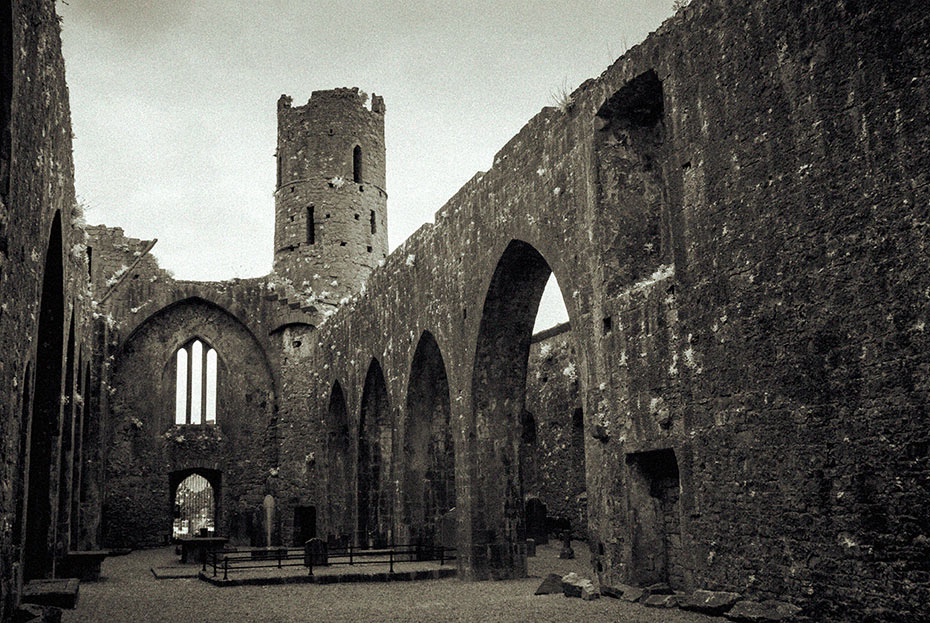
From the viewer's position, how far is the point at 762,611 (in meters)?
7.70

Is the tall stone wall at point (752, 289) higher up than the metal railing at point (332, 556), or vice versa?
the tall stone wall at point (752, 289)

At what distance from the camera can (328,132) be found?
27500 mm

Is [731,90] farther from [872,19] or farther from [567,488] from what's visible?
[567,488]

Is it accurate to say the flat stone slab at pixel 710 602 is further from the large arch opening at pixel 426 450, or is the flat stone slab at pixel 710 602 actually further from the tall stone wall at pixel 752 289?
the large arch opening at pixel 426 450

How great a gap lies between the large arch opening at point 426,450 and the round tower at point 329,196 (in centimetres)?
939

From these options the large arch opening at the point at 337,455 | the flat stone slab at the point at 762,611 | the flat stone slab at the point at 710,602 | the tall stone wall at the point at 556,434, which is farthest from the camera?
the large arch opening at the point at 337,455

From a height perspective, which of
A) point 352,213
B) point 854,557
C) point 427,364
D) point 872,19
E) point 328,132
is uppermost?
point 328,132

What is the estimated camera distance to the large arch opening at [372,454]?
20.0 meters

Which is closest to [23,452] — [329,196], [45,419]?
[45,419]

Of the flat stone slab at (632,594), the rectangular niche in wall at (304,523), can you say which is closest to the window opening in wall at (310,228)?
the rectangular niche in wall at (304,523)

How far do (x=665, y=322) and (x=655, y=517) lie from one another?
2.13m

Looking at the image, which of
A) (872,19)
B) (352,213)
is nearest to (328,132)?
(352,213)

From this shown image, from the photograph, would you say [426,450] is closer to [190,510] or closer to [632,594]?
[632,594]

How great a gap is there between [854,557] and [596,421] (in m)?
4.07
